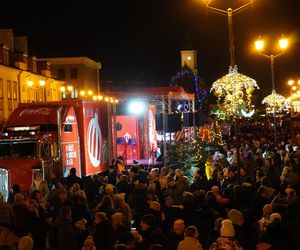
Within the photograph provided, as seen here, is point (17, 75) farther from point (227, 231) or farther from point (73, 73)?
point (227, 231)

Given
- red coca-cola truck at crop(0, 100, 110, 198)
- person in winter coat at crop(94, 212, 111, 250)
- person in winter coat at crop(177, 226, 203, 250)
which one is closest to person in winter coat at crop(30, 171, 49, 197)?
red coca-cola truck at crop(0, 100, 110, 198)

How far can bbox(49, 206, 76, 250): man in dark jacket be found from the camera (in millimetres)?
10148

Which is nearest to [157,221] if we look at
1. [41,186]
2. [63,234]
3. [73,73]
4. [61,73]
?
[63,234]

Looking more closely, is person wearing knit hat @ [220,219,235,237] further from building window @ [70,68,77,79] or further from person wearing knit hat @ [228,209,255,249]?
building window @ [70,68,77,79]

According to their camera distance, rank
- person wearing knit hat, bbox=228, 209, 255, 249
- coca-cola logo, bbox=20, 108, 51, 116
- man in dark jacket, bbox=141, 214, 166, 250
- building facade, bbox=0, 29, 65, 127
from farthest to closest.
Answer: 1. building facade, bbox=0, 29, 65, 127
2. coca-cola logo, bbox=20, 108, 51, 116
3. person wearing knit hat, bbox=228, 209, 255, 249
4. man in dark jacket, bbox=141, 214, 166, 250

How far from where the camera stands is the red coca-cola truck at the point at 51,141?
66.7 feet

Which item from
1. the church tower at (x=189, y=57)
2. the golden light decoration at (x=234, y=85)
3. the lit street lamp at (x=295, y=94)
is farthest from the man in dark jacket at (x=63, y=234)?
the church tower at (x=189, y=57)

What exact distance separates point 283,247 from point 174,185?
570cm

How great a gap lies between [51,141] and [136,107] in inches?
450

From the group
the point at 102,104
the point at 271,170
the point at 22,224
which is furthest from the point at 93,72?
the point at 22,224

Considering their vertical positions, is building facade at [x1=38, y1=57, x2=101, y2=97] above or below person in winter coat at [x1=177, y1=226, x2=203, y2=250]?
above

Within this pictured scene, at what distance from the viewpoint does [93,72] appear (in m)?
89.6

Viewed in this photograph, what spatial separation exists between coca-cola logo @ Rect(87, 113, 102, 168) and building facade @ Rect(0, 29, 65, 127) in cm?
1816

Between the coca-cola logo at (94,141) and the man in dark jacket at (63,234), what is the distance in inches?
511
